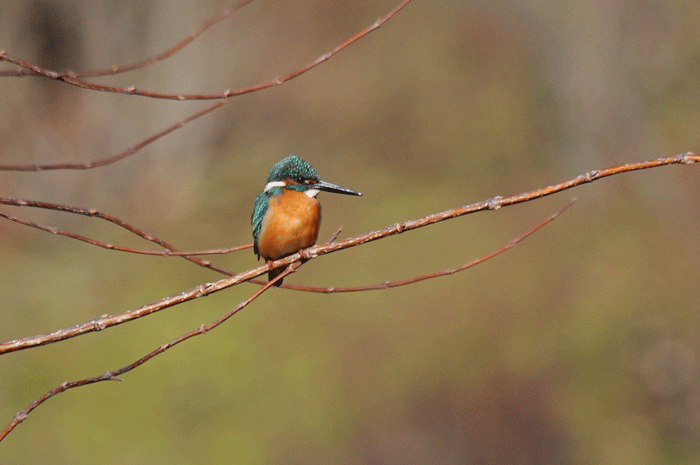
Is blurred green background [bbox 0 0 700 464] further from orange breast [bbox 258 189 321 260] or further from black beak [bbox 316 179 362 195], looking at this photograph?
black beak [bbox 316 179 362 195]

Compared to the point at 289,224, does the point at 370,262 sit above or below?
above

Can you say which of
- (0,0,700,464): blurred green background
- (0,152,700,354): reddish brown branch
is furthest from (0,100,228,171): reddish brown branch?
(0,0,700,464): blurred green background

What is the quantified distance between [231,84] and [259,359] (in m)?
4.80

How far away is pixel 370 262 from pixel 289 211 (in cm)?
596

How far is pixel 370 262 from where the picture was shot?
8.12 metres

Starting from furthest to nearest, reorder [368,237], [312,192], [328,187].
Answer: [312,192]
[328,187]
[368,237]

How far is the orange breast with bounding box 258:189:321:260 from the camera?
2188 mm

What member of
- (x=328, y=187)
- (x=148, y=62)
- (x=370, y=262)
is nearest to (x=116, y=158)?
(x=148, y=62)

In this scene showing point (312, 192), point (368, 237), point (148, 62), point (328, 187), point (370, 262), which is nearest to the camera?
point (368, 237)

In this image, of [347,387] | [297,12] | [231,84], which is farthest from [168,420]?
[297,12]

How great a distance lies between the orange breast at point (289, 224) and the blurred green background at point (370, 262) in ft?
11.8

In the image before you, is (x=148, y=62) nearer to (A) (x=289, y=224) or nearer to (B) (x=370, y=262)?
(A) (x=289, y=224)

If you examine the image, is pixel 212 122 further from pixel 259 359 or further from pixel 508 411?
pixel 508 411

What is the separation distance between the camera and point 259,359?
254 inches
